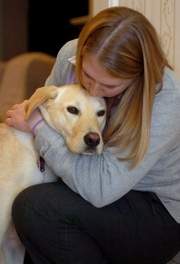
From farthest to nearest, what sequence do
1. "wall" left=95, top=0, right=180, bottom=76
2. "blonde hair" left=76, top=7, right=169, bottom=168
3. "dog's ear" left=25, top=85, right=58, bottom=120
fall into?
"wall" left=95, top=0, right=180, bottom=76
"dog's ear" left=25, top=85, right=58, bottom=120
"blonde hair" left=76, top=7, right=169, bottom=168

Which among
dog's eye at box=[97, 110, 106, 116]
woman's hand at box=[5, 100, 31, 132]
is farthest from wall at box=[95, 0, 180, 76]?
woman's hand at box=[5, 100, 31, 132]

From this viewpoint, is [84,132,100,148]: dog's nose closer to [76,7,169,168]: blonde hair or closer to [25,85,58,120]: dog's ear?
[76,7,169,168]: blonde hair

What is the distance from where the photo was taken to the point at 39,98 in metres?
1.53

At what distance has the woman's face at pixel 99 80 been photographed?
141 centimetres

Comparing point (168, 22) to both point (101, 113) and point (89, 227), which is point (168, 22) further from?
point (89, 227)

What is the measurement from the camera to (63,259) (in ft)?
4.95

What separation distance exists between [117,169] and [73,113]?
0.25m

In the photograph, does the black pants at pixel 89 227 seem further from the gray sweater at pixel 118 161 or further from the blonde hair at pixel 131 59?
the blonde hair at pixel 131 59

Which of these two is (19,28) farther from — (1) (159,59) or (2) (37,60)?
(1) (159,59)

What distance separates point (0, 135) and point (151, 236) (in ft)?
2.00

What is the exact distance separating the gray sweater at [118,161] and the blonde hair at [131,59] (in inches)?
1.2

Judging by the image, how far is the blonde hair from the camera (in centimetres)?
139

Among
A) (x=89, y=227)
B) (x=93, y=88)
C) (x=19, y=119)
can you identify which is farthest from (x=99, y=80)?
(x=89, y=227)

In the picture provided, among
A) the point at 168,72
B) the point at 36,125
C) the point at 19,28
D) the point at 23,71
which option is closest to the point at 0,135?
the point at 36,125
